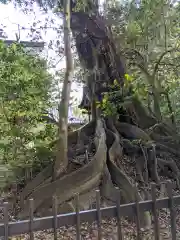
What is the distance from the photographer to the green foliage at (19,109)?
18.5 ft

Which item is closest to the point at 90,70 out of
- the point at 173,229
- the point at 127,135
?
the point at 127,135

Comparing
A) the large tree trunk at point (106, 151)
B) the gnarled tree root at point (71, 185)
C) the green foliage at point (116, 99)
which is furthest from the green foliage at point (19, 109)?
the green foliage at point (116, 99)

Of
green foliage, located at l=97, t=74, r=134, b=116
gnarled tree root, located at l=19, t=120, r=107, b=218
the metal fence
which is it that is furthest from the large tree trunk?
the metal fence

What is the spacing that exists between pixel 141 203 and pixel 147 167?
14.1 feet

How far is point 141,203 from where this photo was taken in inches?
85.7

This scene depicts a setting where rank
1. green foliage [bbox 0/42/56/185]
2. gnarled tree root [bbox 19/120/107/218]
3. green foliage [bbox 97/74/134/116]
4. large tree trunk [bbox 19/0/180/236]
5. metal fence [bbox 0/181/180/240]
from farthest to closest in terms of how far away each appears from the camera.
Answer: green foliage [bbox 97/74/134/116] < green foliage [bbox 0/42/56/185] < large tree trunk [bbox 19/0/180/236] < gnarled tree root [bbox 19/120/107/218] < metal fence [bbox 0/181/180/240]

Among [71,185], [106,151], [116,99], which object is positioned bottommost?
[71,185]

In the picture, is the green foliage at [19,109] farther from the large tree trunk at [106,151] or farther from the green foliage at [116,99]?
the green foliage at [116,99]

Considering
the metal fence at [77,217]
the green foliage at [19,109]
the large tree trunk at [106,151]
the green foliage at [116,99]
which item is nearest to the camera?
the metal fence at [77,217]

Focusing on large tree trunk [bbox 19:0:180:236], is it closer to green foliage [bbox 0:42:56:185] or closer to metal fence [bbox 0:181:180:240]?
green foliage [bbox 0:42:56:185]

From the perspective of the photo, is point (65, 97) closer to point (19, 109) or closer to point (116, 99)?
point (19, 109)

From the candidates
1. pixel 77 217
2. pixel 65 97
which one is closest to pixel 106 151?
pixel 65 97

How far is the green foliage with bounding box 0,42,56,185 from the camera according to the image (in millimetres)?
5637

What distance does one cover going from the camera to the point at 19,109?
5852 millimetres
